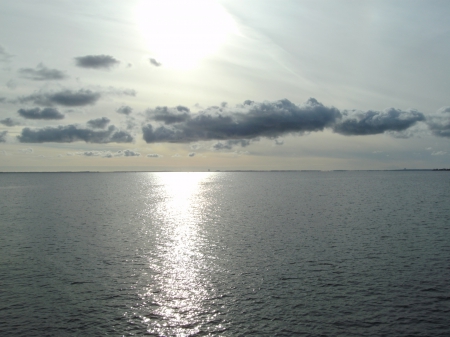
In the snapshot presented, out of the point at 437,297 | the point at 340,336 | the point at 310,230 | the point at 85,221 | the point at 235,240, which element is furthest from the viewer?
the point at 85,221

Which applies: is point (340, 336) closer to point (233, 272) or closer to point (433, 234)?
point (233, 272)

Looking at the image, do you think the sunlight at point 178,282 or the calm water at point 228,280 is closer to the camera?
the calm water at point 228,280

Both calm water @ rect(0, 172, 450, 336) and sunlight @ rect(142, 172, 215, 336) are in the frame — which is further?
sunlight @ rect(142, 172, 215, 336)

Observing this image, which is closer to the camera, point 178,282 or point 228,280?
point 178,282

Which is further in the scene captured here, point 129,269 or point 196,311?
point 129,269

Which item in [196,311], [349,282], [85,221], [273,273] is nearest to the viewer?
[196,311]

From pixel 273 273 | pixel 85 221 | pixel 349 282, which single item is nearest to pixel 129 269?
pixel 273 273

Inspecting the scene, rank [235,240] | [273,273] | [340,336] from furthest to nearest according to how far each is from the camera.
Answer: [235,240], [273,273], [340,336]

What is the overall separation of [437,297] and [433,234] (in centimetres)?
3020

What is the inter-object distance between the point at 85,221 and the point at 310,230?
48.7 meters

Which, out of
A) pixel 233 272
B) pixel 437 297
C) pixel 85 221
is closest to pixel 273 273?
pixel 233 272

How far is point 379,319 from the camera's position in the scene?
26.8 meters

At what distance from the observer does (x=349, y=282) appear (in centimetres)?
3456

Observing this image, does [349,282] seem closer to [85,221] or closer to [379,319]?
[379,319]
